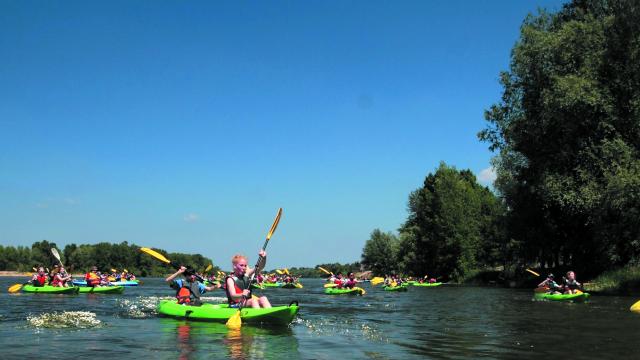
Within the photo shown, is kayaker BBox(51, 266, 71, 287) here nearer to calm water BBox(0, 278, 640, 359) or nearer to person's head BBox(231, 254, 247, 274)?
calm water BBox(0, 278, 640, 359)

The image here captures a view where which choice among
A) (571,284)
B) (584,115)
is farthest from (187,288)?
(584,115)

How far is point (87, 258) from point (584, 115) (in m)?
122

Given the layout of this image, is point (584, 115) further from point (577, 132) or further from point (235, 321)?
point (235, 321)

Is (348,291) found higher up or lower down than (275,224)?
lower down

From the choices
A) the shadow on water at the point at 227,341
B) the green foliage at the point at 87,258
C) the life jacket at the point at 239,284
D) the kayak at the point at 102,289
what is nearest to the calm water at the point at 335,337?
the shadow on water at the point at 227,341

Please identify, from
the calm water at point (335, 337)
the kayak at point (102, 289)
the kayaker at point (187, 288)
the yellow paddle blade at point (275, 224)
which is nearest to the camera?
the calm water at point (335, 337)

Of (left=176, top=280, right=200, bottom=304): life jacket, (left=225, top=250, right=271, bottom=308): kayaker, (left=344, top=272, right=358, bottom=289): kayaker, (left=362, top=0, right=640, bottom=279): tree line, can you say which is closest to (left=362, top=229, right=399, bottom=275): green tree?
(left=362, top=0, right=640, bottom=279): tree line

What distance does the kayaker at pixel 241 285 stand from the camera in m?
13.0

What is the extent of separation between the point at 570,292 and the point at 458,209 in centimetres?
3382

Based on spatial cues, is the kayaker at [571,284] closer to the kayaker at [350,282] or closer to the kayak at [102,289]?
the kayaker at [350,282]

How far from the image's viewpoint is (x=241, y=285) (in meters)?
13.4

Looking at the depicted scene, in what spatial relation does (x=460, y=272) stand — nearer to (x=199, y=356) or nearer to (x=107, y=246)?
(x=199, y=356)

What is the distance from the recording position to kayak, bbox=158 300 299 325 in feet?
40.3

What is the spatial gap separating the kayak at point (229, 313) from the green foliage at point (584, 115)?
56.0 ft
